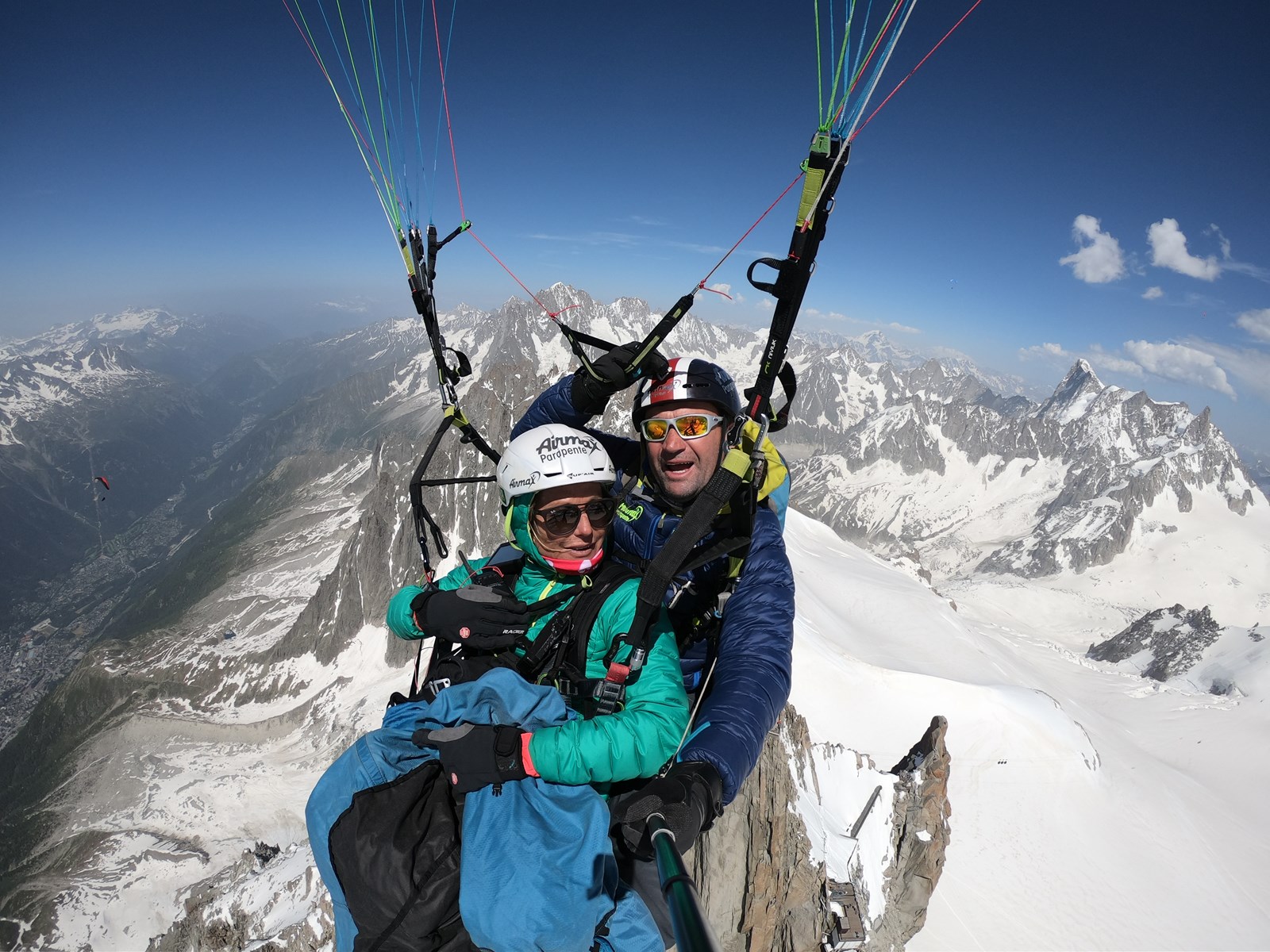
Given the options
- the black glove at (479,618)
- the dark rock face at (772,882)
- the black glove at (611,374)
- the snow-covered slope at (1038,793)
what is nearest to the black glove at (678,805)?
the black glove at (479,618)

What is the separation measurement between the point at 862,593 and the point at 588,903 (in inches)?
2778

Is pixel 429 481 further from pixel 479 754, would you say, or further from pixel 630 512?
pixel 479 754

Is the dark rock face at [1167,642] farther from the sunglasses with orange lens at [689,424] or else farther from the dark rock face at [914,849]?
the sunglasses with orange lens at [689,424]

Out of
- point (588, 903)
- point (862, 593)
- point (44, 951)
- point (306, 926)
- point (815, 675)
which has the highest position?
point (588, 903)

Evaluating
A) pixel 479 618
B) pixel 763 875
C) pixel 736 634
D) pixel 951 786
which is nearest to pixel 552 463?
pixel 479 618

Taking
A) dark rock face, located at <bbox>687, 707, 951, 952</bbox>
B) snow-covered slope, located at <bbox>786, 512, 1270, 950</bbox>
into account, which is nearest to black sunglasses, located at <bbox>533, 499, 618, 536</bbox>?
dark rock face, located at <bbox>687, 707, 951, 952</bbox>

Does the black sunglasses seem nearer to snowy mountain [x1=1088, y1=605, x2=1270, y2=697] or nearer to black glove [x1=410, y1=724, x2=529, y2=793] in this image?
black glove [x1=410, y1=724, x2=529, y2=793]

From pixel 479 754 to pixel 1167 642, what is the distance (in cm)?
13754

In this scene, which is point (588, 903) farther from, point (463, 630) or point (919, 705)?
point (919, 705)

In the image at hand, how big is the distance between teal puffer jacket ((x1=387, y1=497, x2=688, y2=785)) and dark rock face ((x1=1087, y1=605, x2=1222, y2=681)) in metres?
123

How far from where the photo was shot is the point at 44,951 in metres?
42.1

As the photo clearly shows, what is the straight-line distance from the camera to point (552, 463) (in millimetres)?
5406

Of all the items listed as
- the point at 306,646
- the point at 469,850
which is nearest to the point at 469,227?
the point at 469,850

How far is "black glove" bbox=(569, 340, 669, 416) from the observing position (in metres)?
7.02
